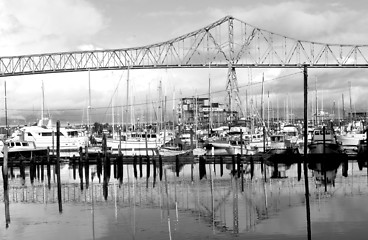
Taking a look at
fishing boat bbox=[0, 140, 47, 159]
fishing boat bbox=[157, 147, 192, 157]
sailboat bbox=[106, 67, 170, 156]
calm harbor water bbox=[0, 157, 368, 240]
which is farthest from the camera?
sailboat bbox=[106, 67, 170, 156]

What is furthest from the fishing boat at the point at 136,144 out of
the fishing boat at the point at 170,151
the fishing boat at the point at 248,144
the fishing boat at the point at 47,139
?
the fishing boat at the point at 248,144

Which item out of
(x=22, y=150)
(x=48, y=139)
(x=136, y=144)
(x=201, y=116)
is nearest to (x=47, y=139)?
(x=48, y=139)

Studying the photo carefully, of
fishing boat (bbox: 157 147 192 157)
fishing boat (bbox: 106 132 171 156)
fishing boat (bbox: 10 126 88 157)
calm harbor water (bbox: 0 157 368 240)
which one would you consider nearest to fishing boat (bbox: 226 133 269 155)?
fishing boat (bbox: 157 147 192 157)

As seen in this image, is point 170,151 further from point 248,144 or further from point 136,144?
point 248,144

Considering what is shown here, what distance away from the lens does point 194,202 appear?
1512 inches

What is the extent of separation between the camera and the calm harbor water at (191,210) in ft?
96.9

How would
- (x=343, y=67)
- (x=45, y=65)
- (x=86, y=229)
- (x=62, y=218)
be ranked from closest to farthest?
1. (x=86, y=229)
2. (x=62, y=218)
3. (x=343, y=67)
4. (x=45, y=65)

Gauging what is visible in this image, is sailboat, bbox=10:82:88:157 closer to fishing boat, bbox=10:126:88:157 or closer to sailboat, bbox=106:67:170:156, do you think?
fishing boat, bbox=10:126:88:157

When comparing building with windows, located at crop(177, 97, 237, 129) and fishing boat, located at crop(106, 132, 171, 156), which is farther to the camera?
building with windows, located at crop(177, 97, 237, 129)

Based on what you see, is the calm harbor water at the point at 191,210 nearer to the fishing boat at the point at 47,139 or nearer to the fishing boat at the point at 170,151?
the fishing boat at the point at 170,151

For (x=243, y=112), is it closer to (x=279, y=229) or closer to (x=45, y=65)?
(x=45, y=65)

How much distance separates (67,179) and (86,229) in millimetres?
27067

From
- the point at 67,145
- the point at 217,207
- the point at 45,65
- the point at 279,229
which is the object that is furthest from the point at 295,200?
the point at 45,65

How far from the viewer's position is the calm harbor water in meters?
29.5
